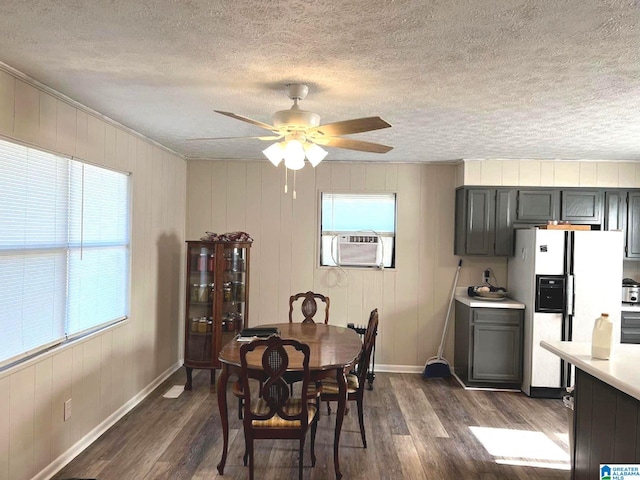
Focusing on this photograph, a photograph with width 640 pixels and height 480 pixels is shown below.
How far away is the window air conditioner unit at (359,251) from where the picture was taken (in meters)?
5.42

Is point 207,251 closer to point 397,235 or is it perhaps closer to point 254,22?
point 397,235

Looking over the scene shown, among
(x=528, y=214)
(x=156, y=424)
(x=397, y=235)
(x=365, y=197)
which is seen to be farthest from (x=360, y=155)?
(x=156, y=424)

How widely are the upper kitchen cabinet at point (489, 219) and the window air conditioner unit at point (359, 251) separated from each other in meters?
1.05

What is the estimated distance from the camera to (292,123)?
2574 mm

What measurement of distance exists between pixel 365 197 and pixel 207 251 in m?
1.97

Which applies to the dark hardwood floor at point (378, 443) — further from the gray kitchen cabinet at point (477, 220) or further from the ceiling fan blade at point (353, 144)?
Result: the ceiling fan blade at point (353, 144)

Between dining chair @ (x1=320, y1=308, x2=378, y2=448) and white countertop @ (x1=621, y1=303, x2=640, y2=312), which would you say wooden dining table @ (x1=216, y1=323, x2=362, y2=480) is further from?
white countertop @ (x1=621, y1=303, x2=640, y2=312)

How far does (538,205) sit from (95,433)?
472 centimetres

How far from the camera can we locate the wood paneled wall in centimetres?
542

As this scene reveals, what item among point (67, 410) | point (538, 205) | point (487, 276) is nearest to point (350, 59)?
point (67, 410)

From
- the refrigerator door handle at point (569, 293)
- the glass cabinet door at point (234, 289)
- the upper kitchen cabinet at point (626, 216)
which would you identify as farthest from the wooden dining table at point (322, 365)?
the upper kitchen cabinet at point (626, 216)

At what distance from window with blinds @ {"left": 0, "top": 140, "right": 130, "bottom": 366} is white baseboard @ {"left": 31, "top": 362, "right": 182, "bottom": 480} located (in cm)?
77

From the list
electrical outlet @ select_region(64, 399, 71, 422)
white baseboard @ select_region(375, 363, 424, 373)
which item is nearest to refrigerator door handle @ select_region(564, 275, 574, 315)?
white baseboard @ select_region(375, 363, 424, 373)

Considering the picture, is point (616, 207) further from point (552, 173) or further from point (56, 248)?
point (56, 248)
